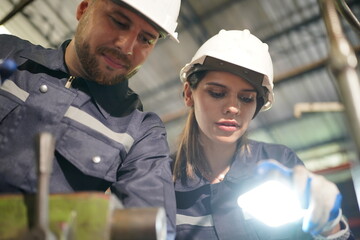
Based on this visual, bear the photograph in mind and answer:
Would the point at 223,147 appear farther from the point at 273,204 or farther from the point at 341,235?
the point at 341,235

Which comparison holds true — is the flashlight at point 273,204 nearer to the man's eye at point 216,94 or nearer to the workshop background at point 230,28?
the man's eye at point 216,94

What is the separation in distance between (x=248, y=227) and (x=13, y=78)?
125cm

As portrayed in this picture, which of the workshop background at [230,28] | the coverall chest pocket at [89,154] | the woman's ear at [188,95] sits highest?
the coverall chest pocket at [89,154]

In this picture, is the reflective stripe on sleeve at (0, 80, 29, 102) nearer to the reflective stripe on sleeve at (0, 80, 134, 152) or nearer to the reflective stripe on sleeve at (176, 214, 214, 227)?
the reflective stripe on sleeve at (0, 80, 134, 152)

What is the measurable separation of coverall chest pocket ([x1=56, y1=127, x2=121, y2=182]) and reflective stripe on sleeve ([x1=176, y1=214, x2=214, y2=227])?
464 millimetres

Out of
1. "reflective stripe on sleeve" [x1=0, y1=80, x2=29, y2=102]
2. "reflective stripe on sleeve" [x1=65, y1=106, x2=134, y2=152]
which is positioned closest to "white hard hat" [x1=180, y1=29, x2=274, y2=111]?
"reflective stripe on sleeve" [x1=65, y1=106, x2=134, y2=152]

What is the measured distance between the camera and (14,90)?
4.29 ft

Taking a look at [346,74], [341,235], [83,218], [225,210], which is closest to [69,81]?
[83,218]

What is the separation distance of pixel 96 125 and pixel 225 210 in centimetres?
76

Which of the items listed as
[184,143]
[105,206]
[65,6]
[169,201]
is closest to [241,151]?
[184,143]

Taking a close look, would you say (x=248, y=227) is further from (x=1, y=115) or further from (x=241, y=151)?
(x=1, y=115)

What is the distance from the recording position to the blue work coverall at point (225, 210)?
62.3 inches

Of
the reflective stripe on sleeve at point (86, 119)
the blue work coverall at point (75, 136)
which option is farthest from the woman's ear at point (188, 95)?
the reflective stripe on sleeve at point (86, 119)

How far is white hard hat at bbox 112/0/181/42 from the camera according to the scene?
4.62ft
